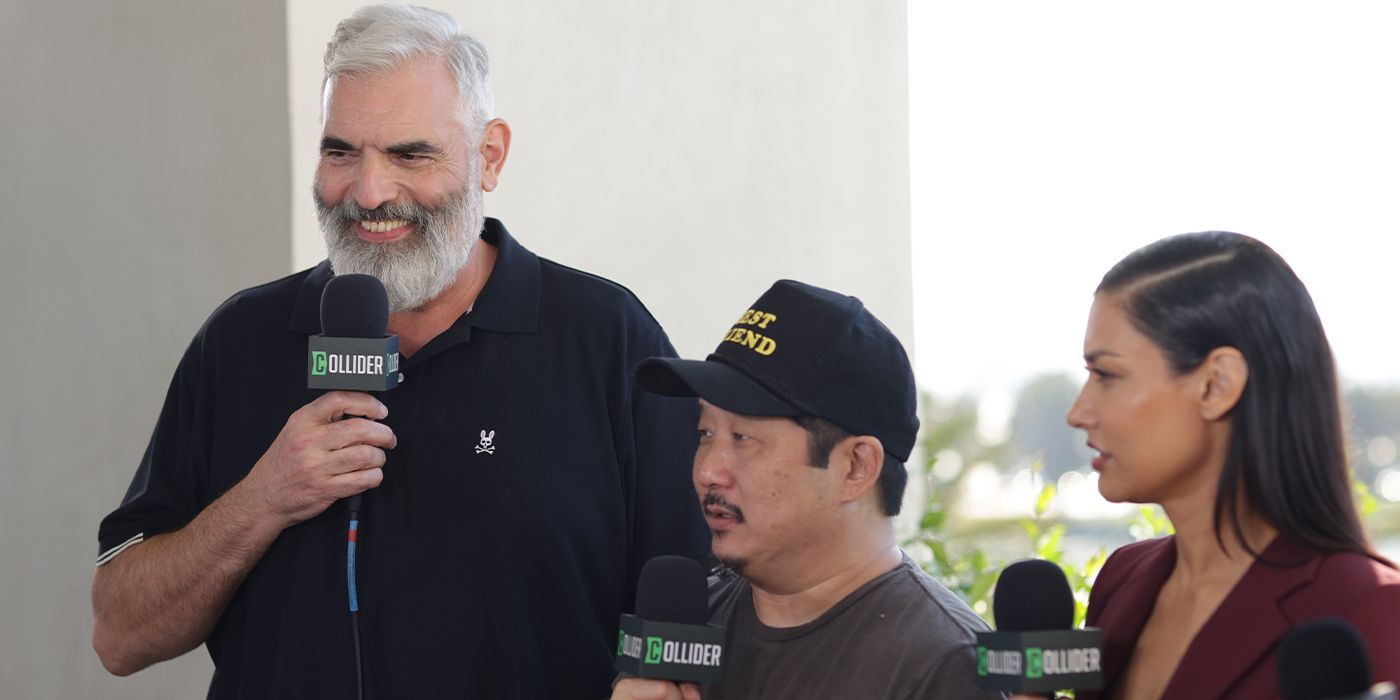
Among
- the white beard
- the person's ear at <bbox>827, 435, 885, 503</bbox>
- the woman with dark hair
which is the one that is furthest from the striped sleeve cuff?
the woman with dark hair

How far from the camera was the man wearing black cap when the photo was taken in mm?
1978

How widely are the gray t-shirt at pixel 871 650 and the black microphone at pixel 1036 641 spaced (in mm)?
132

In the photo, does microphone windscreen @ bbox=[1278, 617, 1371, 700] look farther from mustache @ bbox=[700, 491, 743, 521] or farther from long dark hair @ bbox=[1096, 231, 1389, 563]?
mustache @ bbox=[700, 491, 743, 521]

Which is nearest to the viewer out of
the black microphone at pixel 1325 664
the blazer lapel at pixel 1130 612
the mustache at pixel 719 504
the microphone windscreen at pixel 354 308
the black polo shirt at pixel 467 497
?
the black microphone at pixel 1325 664

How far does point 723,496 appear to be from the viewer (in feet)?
6.70

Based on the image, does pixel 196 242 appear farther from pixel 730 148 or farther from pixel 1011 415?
pixel 1011 415

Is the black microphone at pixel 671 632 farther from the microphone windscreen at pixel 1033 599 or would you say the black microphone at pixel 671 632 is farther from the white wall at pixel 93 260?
the white wall at pixel 93 260

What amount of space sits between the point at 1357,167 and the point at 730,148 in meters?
2.13

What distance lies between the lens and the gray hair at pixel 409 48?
93.3 inches

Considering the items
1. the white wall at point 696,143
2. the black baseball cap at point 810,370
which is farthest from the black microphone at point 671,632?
the white wall at point 696,143

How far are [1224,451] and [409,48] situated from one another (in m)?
1.41

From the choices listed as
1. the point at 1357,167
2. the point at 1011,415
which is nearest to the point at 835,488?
the point at 1357,167

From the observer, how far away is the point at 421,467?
7.66 feet

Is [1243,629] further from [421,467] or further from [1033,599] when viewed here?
[421,467]
